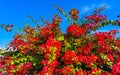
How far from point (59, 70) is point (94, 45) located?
1.25 meters

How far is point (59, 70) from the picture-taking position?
1128 centimetres

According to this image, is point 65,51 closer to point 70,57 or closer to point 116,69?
point 70,57

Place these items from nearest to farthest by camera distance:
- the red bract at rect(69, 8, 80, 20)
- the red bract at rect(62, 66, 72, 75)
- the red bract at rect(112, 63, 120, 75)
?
1. the red bract at rect(62, 66, 72, 75)
2. the red bract at rect(112, 63, 120, 75)
3. the red bract at rect(69, 8, 80, 20)

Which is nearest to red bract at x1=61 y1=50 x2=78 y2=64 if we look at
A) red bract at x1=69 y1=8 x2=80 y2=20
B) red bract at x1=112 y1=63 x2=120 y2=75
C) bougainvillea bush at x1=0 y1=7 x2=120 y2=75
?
bougainvillea bush at x1=0 y1=7 x2=120 y2=75

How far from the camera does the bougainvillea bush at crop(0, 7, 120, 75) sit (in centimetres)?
1114

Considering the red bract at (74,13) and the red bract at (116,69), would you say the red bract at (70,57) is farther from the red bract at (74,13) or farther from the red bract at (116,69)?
the red bract at (74,13)

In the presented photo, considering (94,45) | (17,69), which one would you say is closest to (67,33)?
(94,45)

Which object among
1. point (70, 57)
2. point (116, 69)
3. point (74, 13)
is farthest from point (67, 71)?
point (74, 13)

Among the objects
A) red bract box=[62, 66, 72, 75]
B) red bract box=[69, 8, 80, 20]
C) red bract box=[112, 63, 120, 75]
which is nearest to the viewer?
red bract box=[62, 66, 72, 75]

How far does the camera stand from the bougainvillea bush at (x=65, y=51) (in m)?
11.1

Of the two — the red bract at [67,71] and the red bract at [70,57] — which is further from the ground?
the red bract at [70,57]

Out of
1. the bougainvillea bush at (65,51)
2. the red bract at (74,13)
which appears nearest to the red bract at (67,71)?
the bougainvillea bush at (65,51)

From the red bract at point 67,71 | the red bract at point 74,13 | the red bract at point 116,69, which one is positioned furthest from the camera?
the red bract at point 74,13

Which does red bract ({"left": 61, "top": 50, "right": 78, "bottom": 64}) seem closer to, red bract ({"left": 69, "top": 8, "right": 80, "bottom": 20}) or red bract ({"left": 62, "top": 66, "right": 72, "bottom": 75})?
red bract ({"left": 62, "top": 66, "right": 72, "bottom": 75})
